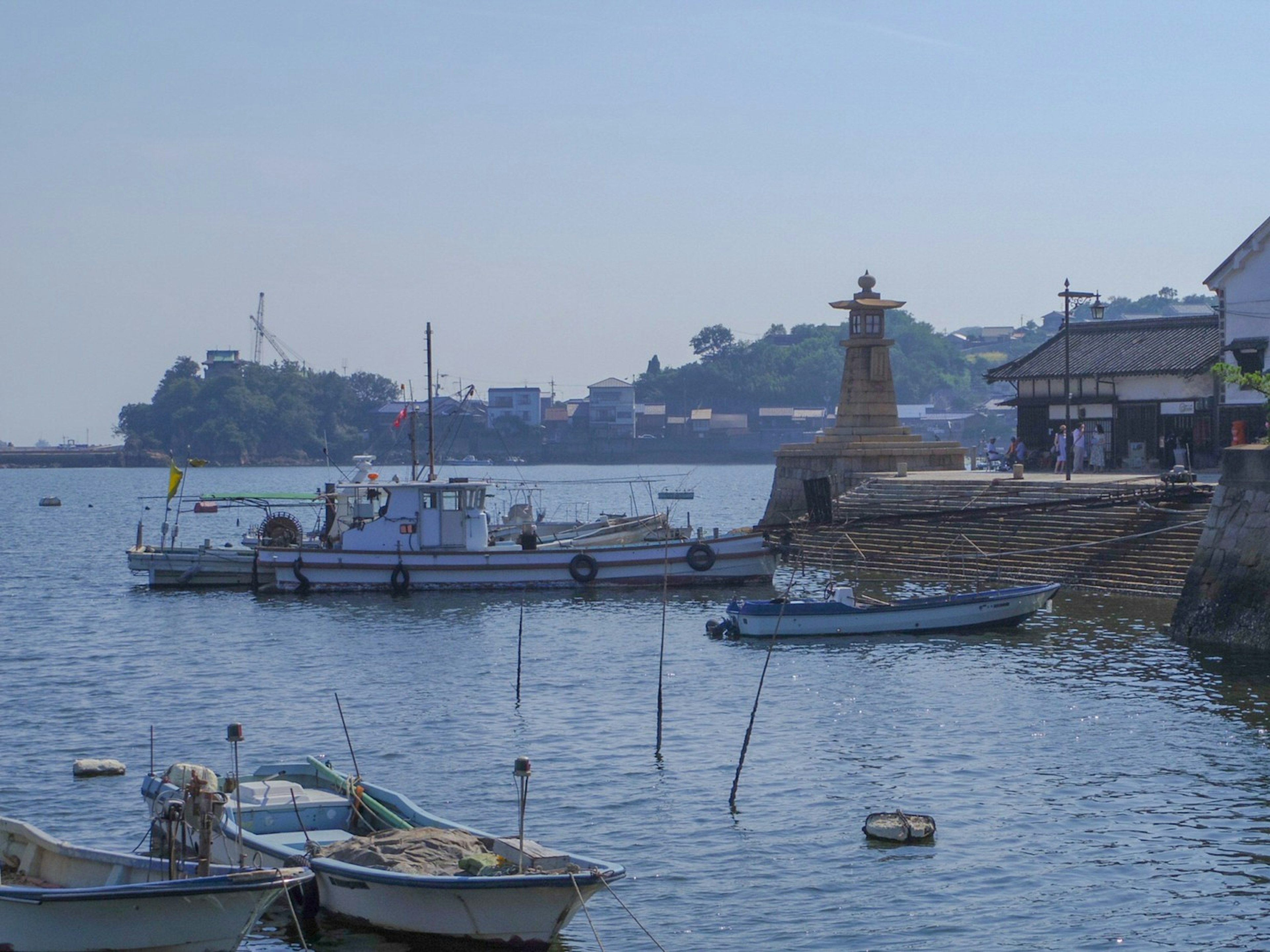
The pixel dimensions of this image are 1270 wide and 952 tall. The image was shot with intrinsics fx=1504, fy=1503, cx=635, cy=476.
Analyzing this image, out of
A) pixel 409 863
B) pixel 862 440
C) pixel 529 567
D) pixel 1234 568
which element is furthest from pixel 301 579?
pixel 409 863

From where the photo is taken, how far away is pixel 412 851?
13453 millimetres

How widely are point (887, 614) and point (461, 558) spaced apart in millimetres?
13972

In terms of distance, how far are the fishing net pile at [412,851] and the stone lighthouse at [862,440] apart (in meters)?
38.9

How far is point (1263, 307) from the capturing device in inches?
1613

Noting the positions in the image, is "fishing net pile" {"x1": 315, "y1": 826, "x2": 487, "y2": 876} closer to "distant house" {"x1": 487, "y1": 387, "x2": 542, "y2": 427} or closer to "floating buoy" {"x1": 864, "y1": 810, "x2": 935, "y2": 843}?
"floating buoy" {"x1": 864, "y1": 810, "x2": 935, "y2": 843}

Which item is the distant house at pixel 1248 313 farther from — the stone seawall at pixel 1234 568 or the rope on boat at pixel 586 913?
the rope on boat at pixel 586 913

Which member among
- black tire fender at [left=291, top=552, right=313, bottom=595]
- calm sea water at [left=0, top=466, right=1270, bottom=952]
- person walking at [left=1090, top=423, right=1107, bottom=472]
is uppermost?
person walking at [left=1090, top=423, right=1107, bottom=472]

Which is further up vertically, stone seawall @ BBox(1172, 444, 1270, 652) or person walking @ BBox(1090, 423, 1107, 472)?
person walking @ BBox(1090, 423, 1107, 472)

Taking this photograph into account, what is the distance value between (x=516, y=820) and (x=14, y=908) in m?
6.27

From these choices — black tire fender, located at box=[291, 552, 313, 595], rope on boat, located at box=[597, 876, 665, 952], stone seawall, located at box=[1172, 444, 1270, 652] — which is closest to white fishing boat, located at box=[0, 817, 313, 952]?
rope on boat, located at box=[597, 876, 665, 952]

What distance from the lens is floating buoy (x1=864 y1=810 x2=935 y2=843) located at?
1609cm

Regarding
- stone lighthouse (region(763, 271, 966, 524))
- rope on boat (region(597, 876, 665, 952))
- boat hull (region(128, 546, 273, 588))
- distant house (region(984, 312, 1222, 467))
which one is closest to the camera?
rope on boat (region(597, 876, 665, 952))

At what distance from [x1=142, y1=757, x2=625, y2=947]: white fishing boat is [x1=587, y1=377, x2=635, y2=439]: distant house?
167273 millimetres

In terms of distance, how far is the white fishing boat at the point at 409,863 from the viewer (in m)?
12.6
